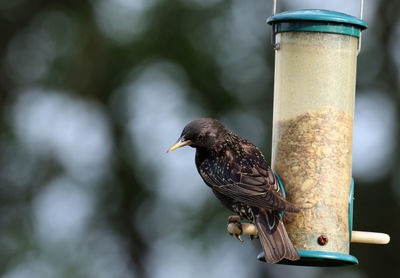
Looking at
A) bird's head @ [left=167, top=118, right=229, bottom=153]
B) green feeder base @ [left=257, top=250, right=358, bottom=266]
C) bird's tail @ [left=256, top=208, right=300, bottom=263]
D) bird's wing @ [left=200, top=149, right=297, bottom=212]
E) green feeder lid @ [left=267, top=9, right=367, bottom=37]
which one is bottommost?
green feeder base @ [left=257, top=250, right=358, bottom=266]

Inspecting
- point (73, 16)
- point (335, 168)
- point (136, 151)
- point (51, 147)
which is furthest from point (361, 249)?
point (335, 168)

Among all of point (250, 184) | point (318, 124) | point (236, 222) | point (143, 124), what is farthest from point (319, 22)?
point (143, 124)

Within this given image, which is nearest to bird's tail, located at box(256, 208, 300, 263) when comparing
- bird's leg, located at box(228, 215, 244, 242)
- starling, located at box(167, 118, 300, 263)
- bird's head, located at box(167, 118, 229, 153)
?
starling, located at box(167, 118, 300, 263)

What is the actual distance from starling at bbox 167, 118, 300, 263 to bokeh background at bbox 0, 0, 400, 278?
8.92m

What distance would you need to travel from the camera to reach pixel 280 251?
8.95 metres

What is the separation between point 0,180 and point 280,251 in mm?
12791

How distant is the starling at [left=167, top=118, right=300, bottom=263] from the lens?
9.01 meters

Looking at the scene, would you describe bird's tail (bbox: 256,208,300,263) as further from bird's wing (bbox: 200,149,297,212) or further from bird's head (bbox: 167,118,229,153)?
bird's head (bbox: 167,118,229,153)

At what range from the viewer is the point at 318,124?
372 inches

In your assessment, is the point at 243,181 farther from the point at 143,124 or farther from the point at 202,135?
the point at 143,124

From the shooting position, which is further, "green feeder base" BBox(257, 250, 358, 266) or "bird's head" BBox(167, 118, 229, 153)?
"bird's head" BBox(167, 118, 229, 153)

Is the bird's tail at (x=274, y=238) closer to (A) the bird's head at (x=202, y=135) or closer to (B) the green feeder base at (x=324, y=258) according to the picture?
(B) the green feeder base at (x=324, y=258)

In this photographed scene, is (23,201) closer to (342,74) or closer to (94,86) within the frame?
(94,86)

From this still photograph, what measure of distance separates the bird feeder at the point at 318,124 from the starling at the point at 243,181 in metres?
0.18
